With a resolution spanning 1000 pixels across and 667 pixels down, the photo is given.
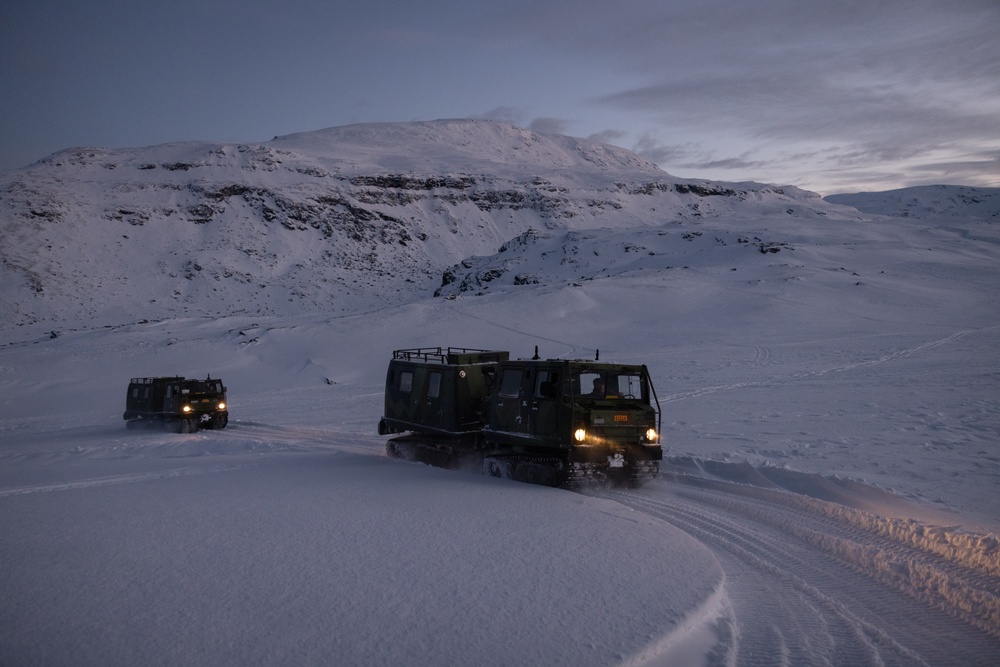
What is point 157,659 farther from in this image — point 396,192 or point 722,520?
point 396,192

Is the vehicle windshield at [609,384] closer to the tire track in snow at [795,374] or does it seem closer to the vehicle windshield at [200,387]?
the tire track in snow at [795,374]

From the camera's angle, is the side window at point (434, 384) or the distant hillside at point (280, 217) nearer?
the side window at point (434, 384)

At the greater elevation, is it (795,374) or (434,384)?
(434,384)

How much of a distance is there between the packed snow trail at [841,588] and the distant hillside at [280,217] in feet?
217

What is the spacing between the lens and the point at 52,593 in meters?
6.36

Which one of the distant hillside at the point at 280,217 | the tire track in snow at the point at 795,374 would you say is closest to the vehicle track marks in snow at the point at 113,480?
→ the tire track in snow at the point at 795,374

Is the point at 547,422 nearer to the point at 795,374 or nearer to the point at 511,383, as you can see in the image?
the point at 511,383

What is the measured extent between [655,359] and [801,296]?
65.3 ft

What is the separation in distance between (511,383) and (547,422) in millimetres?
1441

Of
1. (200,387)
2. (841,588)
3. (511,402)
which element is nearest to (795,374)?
(511,402)

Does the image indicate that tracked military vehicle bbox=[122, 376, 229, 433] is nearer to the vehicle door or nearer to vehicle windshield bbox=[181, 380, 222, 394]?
vehicle windshield bbox=[181, 380, 222, 394]

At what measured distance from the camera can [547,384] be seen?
1238 centimetres

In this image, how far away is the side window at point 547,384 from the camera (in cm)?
1232

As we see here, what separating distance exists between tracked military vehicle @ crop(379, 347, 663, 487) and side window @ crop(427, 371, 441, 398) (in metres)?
0.02
